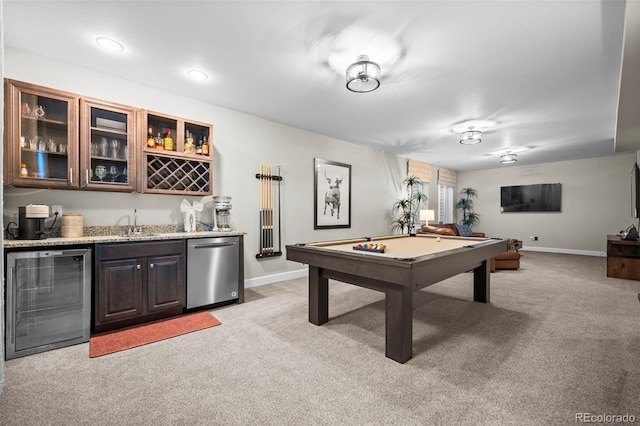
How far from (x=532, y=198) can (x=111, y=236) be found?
9636 mm

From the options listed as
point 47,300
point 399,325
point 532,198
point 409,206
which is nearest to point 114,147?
point 47,300

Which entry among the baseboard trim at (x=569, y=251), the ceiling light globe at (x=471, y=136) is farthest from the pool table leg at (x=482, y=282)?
the baseboard trim at (x=569, y=251)

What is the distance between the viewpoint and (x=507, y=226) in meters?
8.50

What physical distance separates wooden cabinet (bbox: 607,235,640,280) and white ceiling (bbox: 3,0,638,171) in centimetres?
219

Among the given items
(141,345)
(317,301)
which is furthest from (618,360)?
(141,345)

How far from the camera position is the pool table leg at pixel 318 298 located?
2.79m

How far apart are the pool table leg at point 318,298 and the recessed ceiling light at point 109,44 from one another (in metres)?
2.67

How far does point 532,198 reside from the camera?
7980 mm

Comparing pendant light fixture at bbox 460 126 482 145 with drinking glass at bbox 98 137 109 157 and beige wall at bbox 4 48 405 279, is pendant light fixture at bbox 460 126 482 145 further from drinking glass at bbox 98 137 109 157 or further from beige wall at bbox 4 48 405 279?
drinking glass at bbox 98 137 109 157

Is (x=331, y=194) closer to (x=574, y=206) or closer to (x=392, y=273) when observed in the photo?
(x=392, y=273)

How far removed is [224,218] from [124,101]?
1711 mm

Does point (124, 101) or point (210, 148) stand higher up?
point (124, 101)

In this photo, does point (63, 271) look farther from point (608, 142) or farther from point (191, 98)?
point (608, 142)

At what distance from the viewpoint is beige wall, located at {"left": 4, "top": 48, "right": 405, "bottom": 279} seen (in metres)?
2.81
